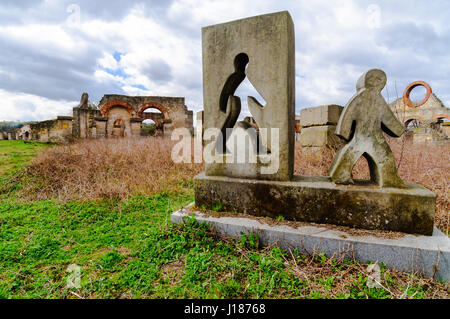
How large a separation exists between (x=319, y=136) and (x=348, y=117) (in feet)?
13.5

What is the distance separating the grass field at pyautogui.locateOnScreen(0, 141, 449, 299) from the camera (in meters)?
1.58

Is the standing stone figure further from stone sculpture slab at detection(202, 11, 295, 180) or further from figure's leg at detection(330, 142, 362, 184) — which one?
stone sculpture slab at detection(202, 11, 295, 180)

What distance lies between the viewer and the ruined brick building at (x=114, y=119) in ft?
35.3

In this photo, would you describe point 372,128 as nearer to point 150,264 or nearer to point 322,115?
point 150,264

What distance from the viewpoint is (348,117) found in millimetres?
2014

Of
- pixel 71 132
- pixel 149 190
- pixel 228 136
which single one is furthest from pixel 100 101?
pixel 228 136

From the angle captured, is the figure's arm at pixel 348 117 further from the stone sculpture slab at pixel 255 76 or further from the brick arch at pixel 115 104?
the brick arch at pixel 115 104

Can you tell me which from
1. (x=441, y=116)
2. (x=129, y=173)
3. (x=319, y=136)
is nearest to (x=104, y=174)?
(x=129, y=173)

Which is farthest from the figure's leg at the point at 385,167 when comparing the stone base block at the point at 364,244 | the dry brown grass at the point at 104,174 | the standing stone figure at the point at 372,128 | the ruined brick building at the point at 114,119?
the ruined brick building at the point at 114,119

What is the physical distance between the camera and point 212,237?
2.16 metres

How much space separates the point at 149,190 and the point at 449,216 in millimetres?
3964

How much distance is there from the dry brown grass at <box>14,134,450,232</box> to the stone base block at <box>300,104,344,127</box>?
78 cm

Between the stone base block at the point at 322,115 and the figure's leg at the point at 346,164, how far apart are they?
12.9ft
